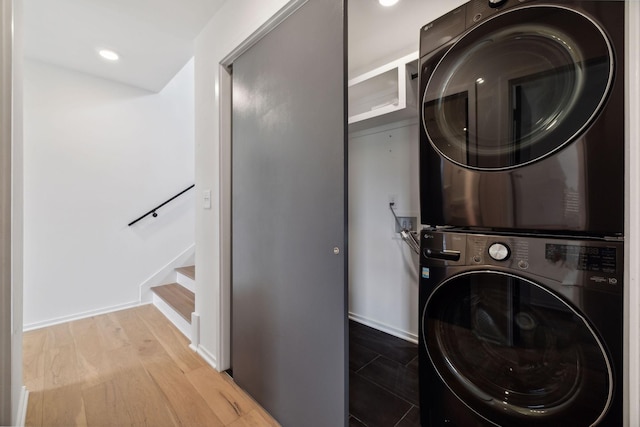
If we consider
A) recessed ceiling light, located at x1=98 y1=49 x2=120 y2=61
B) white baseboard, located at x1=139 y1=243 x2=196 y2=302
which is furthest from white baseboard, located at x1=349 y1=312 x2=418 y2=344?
recessed ceiling light, located at x1=98 y1=49 x2=120 y2=61

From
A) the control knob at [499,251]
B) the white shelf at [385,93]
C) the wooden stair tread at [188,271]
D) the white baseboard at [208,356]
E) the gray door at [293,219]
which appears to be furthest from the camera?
the wooden stair tread at [188,271]

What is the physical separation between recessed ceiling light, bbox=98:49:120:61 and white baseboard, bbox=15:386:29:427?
2401mm

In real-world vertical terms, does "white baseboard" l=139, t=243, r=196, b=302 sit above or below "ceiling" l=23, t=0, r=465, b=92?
below

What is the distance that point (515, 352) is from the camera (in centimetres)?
84

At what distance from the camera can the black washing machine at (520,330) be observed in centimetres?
66

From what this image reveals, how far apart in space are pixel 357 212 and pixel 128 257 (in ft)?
8.13

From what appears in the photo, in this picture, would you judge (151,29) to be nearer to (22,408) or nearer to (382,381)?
(22,408)

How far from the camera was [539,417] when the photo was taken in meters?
0.76

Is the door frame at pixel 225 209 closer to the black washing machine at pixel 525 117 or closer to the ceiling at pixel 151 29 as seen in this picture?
the ceiling at pixel 151 29

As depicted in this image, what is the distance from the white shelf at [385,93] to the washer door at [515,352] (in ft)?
3.79

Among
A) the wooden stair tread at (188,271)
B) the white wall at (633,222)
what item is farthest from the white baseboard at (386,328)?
the wooden stair tread at (188,271)

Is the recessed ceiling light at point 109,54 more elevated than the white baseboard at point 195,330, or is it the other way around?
the recessed ceiling light at point 109,54

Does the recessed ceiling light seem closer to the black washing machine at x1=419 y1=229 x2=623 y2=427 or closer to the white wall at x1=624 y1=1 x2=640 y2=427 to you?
the black washing machine at x1=419 y1=229 x2=623 y2=427

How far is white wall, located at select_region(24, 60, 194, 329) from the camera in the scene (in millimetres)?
2262
